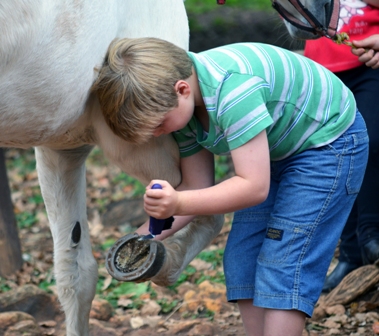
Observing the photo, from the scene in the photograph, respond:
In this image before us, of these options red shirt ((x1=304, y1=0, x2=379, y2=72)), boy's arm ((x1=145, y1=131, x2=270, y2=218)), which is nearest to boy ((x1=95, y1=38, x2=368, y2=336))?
boy's arm ((x1=145, y1=131, x2=270, y2=218))

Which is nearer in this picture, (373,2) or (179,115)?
(179,115)

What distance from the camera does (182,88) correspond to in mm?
1841

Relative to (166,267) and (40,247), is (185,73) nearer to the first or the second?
(166,267)

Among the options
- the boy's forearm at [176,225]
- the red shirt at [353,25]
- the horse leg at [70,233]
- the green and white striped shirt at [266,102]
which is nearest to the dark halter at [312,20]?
the green and white striped shirt at [266,102]

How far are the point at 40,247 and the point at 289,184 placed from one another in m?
2.73

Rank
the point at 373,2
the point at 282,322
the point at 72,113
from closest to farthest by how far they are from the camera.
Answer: the point at 72,113 → the point at 282,322 → the point at 373,2

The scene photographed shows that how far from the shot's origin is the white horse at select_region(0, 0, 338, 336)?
1.73m

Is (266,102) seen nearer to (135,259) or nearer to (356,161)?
(356,161)

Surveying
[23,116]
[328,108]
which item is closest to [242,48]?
[328,108]

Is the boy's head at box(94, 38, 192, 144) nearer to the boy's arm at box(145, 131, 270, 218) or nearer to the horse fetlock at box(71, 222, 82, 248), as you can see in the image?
the boy's arm at box(145, 131, 270, 218)

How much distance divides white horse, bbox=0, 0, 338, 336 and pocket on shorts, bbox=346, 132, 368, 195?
0.52 m

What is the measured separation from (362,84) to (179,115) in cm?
138

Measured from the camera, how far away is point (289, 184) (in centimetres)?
209

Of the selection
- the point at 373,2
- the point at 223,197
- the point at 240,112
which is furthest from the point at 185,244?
the point at 373,2
